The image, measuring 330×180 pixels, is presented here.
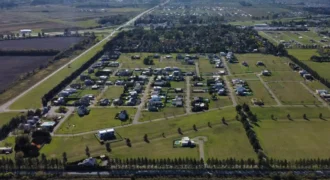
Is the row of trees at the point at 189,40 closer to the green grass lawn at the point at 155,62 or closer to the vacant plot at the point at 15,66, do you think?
the green grass lawn at the point at 155,62

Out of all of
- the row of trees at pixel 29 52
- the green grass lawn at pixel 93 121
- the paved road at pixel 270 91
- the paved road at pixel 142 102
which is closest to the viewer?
the green grass lawn at pixel 93 121

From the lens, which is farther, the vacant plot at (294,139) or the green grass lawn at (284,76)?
the green grass lawn at (284,76)

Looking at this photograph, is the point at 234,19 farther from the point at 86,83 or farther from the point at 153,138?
the point at 153,138

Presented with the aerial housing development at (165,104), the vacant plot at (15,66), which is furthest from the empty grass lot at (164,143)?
the vacant plot at (15,66)

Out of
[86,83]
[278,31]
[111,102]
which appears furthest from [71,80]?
[278,31]

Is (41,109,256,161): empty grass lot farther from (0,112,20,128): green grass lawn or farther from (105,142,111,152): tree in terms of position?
(0,112,20,128): green grass lawn
